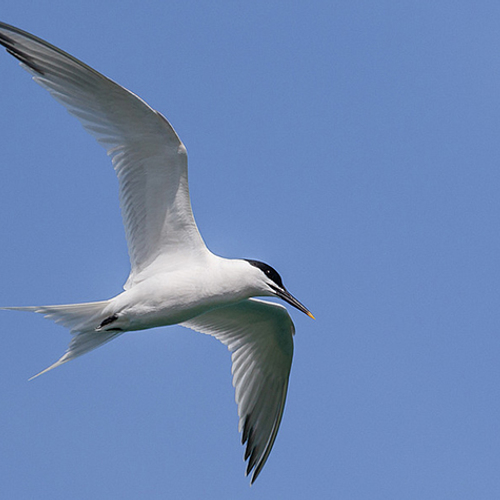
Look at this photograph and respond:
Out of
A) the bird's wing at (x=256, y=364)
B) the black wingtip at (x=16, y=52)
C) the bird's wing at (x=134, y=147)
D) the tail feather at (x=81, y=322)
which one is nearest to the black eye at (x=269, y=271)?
the bird's wing at (x=134, y=147)

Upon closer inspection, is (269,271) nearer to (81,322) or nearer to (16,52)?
(81,322)

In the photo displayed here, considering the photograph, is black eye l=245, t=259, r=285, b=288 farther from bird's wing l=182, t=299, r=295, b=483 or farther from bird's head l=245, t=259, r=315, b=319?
bird's wing l=182, t=299, r=295, b=483

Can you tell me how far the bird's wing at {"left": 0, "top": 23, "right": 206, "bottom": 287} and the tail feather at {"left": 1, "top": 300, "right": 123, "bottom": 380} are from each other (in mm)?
518

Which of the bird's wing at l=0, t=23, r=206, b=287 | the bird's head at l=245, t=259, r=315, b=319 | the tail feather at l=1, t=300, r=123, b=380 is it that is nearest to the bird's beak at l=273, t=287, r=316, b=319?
the bird's head at l=245, t=259, r=315, b=319

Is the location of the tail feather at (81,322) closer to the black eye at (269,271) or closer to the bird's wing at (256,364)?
the black eye at (269,271)

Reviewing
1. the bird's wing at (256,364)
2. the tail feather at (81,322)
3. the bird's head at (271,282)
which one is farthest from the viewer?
the bird's wing at (256,364)

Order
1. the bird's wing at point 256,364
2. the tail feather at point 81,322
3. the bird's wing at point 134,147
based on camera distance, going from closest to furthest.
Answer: the bird's wing at point 134,147
the tail feather at point 81,322
the bird's wing at point 256,364

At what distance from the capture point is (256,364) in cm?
1077

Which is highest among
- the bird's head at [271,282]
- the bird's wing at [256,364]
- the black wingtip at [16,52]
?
the black wingtip at [16,52]

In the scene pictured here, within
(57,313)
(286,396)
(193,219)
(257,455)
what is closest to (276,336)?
(286,396)

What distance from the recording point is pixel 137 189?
912cm

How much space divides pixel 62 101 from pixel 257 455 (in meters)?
4.68

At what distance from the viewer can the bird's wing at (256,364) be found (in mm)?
10461

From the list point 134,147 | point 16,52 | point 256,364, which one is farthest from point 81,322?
point 16,52
